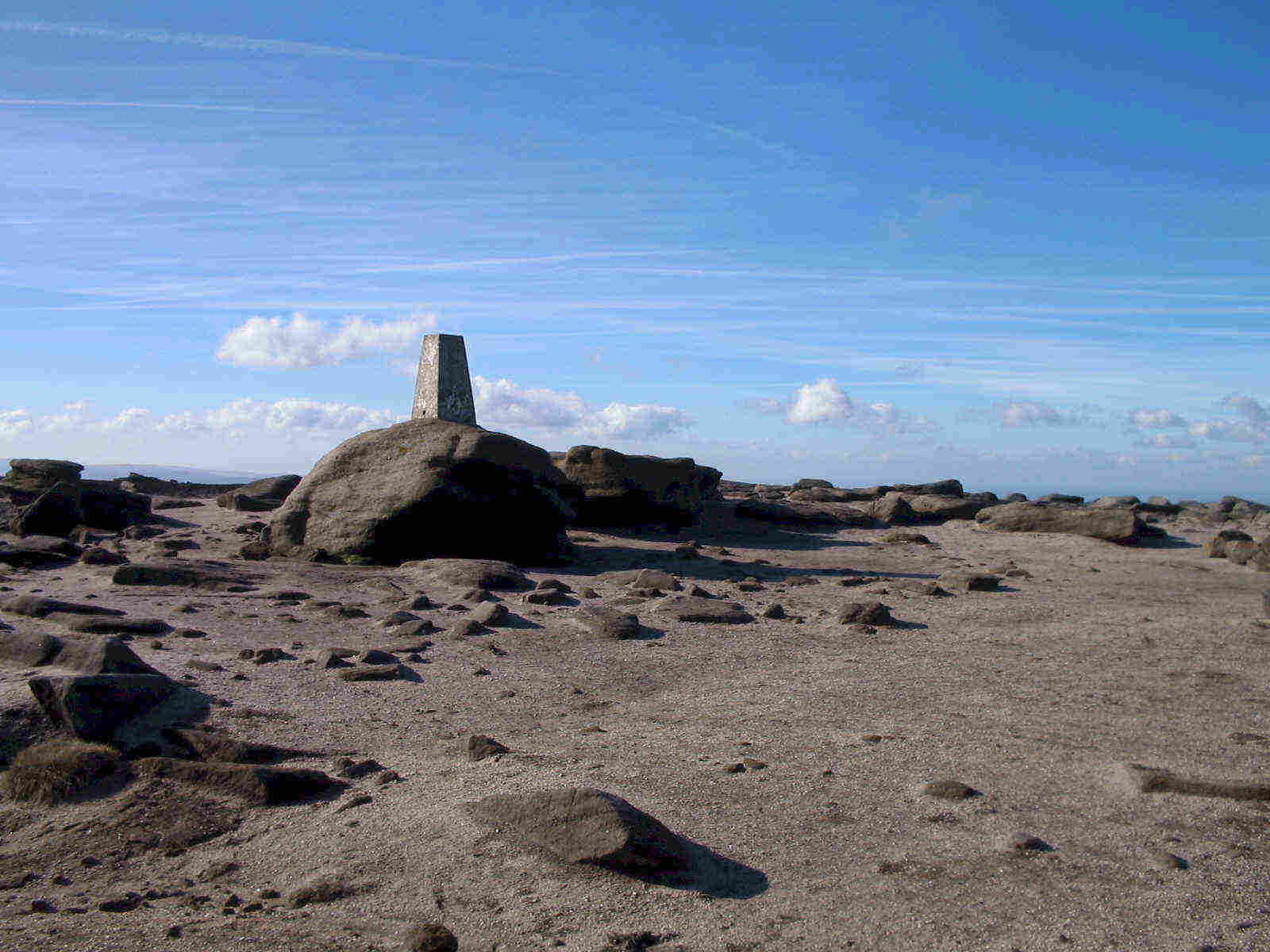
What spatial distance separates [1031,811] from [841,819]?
962 millimetres

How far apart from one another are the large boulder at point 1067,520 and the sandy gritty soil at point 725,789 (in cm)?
652

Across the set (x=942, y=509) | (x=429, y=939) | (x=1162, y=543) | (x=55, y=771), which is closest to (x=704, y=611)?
(x=55, y=771)

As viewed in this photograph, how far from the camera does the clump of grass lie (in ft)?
Answer: 16.8

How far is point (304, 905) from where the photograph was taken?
13.3 feet

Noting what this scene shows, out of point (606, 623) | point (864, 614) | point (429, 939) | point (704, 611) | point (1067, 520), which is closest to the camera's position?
point (429, 939)

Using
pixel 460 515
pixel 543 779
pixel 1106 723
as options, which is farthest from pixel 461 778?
pixel 460 515

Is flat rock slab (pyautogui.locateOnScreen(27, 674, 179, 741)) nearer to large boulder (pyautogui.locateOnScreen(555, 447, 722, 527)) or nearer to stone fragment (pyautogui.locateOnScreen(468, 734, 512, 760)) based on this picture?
stone fragment (pyautogui.locateOnScreen(468, 734, 512, 760))

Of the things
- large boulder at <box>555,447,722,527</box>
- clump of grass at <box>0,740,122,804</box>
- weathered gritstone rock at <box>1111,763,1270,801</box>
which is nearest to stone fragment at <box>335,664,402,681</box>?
clump of grass at <box>0,740,122,804</box>

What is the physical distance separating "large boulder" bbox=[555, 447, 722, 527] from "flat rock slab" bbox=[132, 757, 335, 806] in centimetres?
1168

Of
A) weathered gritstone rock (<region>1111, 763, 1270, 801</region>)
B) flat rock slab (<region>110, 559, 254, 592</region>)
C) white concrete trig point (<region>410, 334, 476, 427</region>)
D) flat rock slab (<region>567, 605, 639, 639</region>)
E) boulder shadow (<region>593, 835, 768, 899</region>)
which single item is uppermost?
white concrete trig point (<region>410, 334, 476, 427</region>)

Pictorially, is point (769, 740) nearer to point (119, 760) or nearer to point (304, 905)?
point (304, 905)

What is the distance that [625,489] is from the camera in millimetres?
17141

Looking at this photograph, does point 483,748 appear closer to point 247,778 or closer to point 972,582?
point 247,778

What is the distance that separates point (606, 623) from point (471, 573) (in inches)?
102
